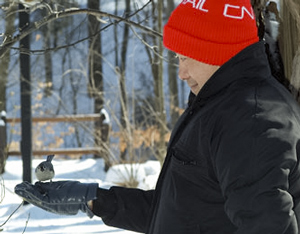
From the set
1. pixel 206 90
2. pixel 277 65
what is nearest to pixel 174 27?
pixel 206 90

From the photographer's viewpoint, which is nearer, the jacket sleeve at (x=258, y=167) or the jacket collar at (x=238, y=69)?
the jacket sleeve at (x=258, y=167)

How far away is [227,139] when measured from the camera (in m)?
1.70

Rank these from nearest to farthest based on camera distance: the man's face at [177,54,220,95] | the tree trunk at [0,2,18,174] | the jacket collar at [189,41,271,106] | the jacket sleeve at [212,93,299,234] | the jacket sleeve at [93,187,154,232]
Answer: the jacket sleeve at [212,93,299,234]
the jacket collar at [189,41,271,106]
the man's face at [177,54,220,95]
the jacket sleeve at [93,187,154,232]
the tree trunk at [0,2,18,174]

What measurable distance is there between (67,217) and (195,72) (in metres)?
4.67

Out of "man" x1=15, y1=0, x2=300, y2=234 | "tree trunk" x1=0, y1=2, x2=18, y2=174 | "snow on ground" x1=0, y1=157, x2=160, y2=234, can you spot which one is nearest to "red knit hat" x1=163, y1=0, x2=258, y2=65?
"man" x1=15, y1=0, x2=300, y2=234

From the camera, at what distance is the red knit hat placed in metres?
1.89

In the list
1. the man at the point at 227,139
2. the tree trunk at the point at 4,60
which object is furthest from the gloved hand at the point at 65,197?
the tree trunk at the point at 4,60

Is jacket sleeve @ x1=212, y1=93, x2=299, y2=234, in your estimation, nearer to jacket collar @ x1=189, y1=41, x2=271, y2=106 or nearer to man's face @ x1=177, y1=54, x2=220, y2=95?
jacket collar @ x1=189, y1=41, x2=271, y2=106

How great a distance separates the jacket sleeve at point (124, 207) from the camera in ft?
7.50

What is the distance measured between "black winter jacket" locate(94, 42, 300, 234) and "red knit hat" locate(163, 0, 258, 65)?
2.6 inches

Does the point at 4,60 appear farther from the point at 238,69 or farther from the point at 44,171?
the point at 238,69

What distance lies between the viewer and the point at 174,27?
2.02 meters

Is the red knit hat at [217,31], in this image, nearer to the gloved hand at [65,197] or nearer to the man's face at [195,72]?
the man's face at [195,72]

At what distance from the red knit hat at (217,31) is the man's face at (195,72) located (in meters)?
0.02
